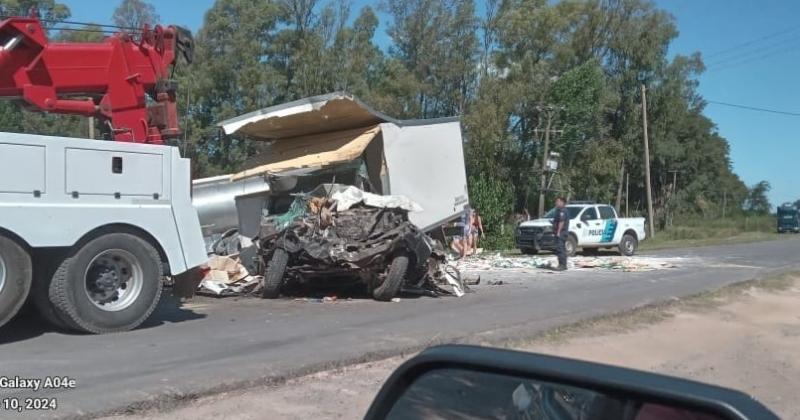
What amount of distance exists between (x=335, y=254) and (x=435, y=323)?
2554 millimetres

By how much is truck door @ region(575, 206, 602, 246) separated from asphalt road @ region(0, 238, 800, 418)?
1107 cm

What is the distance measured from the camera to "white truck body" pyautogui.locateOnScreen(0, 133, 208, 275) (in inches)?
326

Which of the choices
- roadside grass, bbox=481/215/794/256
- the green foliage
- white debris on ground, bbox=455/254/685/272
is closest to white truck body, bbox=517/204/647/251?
roadside grass, bbox=481/215/794/256

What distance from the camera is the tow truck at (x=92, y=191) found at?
8336 millimetres

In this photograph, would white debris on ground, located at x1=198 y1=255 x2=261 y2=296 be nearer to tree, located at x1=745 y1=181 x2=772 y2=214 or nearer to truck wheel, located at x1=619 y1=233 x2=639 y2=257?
truck wheel, located at x1=619 y1=233 x2=639 y2=257

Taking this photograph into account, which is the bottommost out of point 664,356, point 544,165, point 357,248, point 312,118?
point 664,356

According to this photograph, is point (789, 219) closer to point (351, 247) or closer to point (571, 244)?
point (571, 244)

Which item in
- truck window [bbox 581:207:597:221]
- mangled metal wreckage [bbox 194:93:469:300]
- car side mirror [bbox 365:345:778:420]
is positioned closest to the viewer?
car side mirror [bbox 365:345:778:420]

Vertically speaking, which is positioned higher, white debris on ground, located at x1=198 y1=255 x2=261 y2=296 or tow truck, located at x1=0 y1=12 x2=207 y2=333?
tow truck, located at x1=0 y1=12 x2=207 y2=333

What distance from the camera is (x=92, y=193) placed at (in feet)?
29.2

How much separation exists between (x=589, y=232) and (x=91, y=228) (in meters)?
20.4

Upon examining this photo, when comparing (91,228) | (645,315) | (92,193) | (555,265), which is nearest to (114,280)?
(91,228)

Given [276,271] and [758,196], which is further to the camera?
[758,196]

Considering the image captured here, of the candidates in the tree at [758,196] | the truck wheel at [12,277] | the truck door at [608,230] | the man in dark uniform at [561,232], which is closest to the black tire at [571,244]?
the truck door at [608,230]
